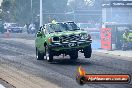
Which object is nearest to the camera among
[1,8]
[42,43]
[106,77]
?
[106,77]

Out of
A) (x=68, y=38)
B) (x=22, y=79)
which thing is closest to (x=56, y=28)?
(x=68, y=38)

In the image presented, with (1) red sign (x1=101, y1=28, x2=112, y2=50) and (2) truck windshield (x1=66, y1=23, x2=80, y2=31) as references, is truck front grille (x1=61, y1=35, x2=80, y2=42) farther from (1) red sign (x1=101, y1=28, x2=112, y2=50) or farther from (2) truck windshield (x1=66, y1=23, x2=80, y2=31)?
(1) red sign (x1=101, y1=28, x2=112, y2=50)

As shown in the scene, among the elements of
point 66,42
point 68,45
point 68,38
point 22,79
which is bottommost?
point 22,79

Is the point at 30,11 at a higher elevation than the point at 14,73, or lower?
higher

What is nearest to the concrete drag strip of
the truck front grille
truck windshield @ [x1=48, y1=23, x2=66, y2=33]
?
the truck front grille

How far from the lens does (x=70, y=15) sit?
251 feet

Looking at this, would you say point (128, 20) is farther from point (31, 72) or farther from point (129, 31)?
point (31, 72)

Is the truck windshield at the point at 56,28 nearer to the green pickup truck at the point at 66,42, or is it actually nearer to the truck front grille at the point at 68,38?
the green pickup truck at the point at 66,42

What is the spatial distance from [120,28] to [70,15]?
50.7m

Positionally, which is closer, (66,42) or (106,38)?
(66,42)

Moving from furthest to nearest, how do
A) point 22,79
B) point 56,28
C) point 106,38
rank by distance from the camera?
point 106,38
point 56,28
point 22,79

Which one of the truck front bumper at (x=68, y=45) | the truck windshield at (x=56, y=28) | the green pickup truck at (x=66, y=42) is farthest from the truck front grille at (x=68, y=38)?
the truck windshield at (x=56, y=28)

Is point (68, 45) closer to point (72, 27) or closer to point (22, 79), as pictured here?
point (72, 27)

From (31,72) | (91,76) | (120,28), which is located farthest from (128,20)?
(91,76)
